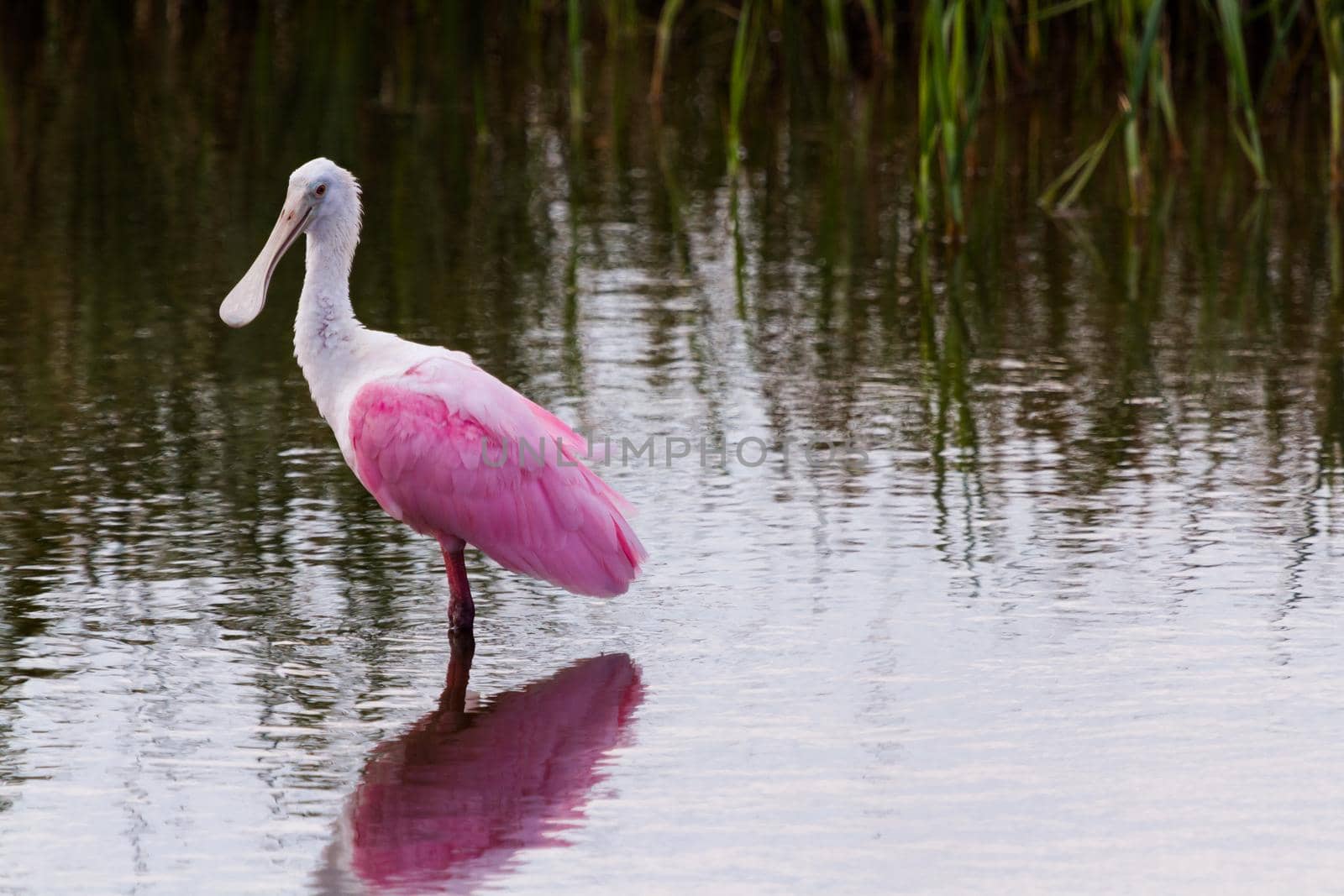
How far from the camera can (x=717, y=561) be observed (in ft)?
24.6

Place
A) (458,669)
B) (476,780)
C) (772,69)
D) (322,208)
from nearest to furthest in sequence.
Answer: (476,780) < (458,669) < (322,208) < (772,69)

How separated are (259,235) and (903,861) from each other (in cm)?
855

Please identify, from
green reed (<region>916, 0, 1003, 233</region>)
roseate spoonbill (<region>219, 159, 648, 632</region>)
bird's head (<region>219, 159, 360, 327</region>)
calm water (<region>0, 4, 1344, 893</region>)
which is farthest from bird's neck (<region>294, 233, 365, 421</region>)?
green reed (<region>916, 0, 1003, 233</region>)

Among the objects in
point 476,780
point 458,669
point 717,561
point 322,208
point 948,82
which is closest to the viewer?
point 476,780

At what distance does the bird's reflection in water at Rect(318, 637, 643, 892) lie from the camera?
511cm

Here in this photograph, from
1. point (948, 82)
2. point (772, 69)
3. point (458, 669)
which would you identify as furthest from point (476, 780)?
point (772, 69)

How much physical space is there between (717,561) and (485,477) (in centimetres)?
104

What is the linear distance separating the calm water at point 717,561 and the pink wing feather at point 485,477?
0.74 feet

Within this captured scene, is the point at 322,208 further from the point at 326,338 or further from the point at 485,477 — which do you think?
the point at 485,477

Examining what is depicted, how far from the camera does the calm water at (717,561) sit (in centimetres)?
531

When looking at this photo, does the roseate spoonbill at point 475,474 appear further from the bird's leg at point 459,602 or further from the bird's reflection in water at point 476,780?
the bird's reflection in water at point 476,780

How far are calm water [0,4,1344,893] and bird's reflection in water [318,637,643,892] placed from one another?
17mm

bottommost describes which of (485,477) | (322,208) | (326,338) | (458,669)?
(458,669)

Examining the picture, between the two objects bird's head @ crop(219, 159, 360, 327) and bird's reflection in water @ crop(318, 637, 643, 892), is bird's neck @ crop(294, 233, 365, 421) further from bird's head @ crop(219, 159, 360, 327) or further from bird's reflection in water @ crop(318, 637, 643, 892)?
bird's reflection in water @ crop(318, 637, 643, 892)
